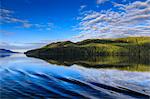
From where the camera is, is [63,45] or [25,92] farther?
[63,45]

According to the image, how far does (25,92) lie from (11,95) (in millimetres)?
902

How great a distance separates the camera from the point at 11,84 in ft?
54.9

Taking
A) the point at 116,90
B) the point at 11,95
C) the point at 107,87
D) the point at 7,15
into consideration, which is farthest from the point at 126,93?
the point at 7,15

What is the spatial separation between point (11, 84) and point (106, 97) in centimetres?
602

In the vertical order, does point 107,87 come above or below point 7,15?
below

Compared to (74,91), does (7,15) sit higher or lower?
higher

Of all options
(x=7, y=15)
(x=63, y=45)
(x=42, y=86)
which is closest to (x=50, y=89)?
(x=42, y=86)

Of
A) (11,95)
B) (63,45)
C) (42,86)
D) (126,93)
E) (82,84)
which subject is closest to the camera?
(11,95)

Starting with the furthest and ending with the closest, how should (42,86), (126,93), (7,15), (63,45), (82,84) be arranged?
(63,45) → (7,15) → (82,84) → (42,86) → (126,93)

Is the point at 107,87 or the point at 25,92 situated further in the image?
the point at 107,87

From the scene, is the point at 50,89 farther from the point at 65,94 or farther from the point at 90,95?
the point at 90,95

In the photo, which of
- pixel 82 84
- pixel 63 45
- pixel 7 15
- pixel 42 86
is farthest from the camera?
pixel 63 45

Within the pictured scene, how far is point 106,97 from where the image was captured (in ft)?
45.1

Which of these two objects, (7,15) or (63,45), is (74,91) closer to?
(7,15)
